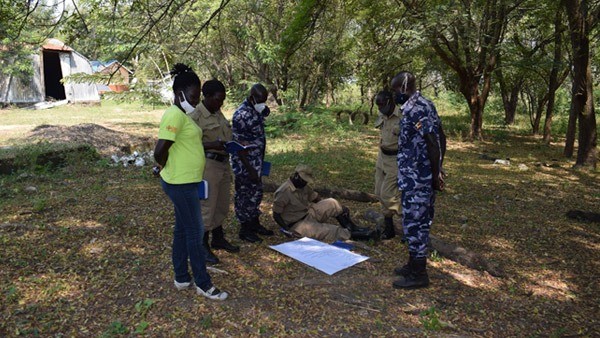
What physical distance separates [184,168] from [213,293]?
3.30ft

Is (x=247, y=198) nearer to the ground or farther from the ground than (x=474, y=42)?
nearer to the ground

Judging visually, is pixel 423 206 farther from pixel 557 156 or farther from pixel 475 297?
pixel 557 156

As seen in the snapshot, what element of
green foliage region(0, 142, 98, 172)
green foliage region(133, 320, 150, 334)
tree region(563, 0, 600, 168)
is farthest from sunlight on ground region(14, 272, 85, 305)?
tree region(563, 0, 600, 168)

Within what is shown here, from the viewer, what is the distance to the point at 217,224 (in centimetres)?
411

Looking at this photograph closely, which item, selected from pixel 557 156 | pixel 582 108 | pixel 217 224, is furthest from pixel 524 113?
pixel 217 224

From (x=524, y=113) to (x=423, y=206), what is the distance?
2690cm

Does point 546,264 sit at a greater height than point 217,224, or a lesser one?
lesser

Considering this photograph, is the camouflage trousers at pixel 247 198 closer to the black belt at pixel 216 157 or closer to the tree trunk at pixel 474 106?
the black belt at pixel 216 157

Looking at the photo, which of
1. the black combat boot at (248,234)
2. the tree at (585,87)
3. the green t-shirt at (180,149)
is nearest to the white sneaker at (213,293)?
the green t-shirt at (180,149)

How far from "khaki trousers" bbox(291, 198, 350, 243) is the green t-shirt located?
209cm

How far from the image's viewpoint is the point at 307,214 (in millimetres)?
5043

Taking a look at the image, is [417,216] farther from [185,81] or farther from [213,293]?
[185,81]

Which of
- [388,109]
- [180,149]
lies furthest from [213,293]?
[388,109]

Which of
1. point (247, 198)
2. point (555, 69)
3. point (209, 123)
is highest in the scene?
point (555, 69)
